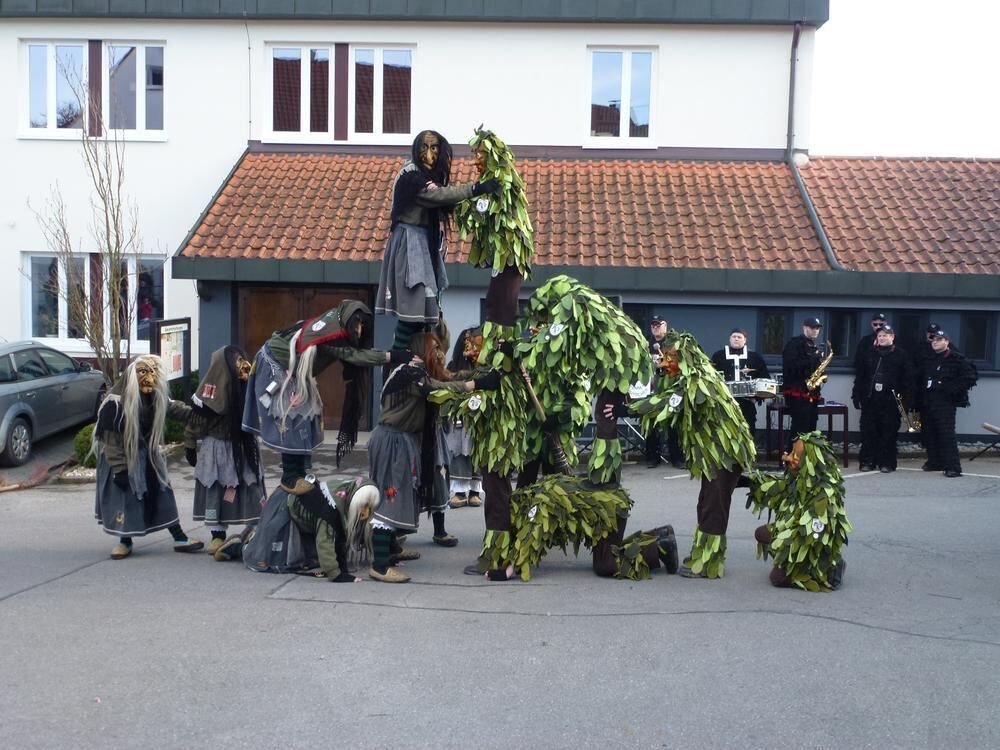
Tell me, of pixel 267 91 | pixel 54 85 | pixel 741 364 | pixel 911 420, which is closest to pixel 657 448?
pixel 741 364

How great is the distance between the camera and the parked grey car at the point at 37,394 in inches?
539

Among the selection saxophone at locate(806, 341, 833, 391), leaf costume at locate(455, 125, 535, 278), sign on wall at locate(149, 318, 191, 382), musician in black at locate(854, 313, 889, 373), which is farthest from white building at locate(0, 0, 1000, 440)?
leaf costume at locate(455, 125, 535, 278)

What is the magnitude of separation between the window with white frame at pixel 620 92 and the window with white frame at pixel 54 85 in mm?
7997

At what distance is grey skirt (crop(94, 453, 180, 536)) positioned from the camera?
8.67m

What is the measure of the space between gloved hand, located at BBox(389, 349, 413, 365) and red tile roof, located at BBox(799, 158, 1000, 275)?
8830 millimetres

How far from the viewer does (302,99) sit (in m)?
17.1

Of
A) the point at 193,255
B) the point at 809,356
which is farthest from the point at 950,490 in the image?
the point at 193,255

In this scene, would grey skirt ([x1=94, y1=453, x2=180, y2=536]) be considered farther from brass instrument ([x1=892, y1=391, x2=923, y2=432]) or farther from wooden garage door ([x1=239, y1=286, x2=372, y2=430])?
brass instrument ([x1=892, y1=391, x2=923, y2=432])

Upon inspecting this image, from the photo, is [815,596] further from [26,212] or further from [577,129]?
[26,212]

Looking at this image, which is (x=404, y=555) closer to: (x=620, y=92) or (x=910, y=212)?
(x=620, y=92)

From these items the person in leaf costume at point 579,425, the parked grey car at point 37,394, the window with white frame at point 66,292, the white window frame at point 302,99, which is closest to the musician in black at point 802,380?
the person in leaf costume at point 579,425

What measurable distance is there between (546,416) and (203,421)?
112 inches

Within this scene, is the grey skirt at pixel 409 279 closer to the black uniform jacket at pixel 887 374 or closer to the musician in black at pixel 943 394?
the black uniform jacket at pixel 887 374

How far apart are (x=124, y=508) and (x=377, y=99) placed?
10.0 meters
